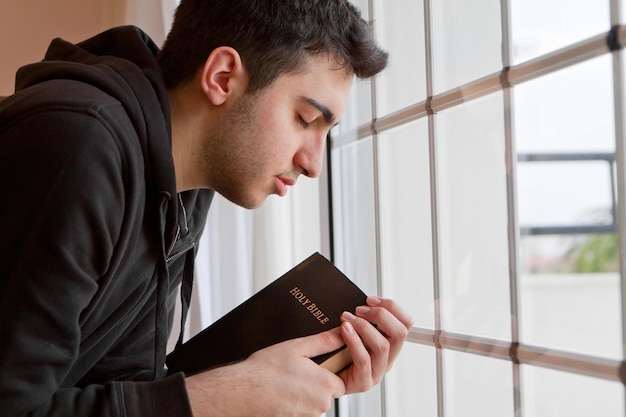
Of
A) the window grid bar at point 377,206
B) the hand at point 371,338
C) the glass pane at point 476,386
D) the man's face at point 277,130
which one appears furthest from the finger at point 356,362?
the window grid bar at point 377,206

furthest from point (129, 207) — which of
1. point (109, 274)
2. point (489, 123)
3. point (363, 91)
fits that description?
point (363, 91)

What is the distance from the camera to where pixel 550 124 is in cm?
101

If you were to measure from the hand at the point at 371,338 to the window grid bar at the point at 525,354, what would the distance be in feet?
0.47

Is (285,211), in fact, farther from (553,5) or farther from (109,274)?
(553,5)

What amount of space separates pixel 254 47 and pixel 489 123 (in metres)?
0.39

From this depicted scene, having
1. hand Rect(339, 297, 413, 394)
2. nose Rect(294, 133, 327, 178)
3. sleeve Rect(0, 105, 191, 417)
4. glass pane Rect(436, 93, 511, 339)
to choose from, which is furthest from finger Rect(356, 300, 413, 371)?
sleeve Rect(0, 105, 191, 417)

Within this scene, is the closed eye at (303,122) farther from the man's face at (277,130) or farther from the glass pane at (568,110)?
the glass pane at (568,110)

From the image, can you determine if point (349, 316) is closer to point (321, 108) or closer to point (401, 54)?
point (321, 108)

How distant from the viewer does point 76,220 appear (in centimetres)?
91

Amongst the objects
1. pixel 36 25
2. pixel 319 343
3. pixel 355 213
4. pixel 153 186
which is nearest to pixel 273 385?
pixel 319 343

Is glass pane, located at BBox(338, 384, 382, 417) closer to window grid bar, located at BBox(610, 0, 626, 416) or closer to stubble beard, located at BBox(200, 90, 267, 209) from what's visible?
stubble beard, located at BBox(200, 90, 267, 209)

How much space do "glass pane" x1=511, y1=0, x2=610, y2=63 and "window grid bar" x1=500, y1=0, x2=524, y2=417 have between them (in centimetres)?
1

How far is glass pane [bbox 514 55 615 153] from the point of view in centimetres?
91

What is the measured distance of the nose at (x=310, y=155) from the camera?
4.04 ft
